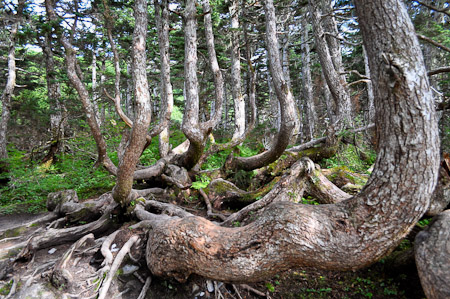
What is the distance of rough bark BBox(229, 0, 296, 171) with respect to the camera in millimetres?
6379

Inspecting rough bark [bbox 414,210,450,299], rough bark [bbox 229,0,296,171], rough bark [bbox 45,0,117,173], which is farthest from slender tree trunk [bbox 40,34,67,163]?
rough bark [bbox 414,210,450,299]

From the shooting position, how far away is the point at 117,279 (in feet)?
12.5

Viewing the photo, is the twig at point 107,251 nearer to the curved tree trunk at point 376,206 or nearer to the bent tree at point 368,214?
the bent tree at point 368,214

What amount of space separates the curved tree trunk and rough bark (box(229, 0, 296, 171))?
12.0 ft

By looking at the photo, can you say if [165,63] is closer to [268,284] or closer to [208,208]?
[208,208]

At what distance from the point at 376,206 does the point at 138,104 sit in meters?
4.20

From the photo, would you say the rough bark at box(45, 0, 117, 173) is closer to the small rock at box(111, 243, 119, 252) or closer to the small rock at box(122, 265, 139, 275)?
the small rock at box(111, 243, 119, 252)

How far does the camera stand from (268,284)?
3.80 metres

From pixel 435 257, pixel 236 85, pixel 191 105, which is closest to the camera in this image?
pixel 435 257

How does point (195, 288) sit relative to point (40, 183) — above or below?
below

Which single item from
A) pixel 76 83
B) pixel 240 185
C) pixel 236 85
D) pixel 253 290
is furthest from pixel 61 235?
pixel 236 85

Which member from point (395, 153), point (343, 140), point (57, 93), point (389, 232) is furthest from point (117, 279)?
point (57, 93)

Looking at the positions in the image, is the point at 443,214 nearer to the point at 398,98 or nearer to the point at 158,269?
the point at 398,98

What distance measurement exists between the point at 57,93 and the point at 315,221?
14091mm
